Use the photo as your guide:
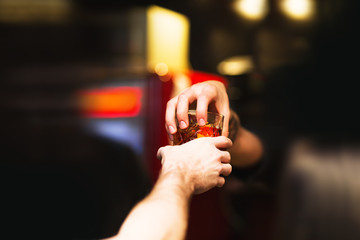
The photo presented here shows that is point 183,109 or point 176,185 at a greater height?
point 183,109

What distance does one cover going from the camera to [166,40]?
2566mm

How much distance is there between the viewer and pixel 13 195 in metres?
2.68

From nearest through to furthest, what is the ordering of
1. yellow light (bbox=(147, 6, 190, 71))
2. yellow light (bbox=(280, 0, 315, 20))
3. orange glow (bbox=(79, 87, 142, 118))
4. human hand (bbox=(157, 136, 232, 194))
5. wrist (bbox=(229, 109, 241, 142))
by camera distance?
human hand (bbox=(157, 136, 232, 194)) < wrist (bbox=(229, 109, 241, 142)) < orange glow (bbox=(79, 87, 142, 118)) < yellow light (bbox=(147, 6, 190, 71)) < yellow light (bbox=(280, 0, 315, 20))

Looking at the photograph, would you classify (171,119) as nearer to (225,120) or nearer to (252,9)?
(225,120)

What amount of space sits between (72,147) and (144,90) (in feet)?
3.44

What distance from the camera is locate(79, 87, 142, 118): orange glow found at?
93.2 inches

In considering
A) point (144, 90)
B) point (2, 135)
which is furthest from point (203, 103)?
point (2, 135)

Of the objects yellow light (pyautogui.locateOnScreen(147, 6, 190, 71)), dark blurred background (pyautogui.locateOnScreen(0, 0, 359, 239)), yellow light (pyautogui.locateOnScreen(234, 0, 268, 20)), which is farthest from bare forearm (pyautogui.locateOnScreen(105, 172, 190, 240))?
yellow light (pyautogui.locateOnScreen(234, 0, 268, 20))

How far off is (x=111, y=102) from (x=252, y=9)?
124cm

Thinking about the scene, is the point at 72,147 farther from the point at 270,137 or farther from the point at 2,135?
the point at 270,137

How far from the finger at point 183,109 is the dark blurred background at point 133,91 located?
4.37 ft

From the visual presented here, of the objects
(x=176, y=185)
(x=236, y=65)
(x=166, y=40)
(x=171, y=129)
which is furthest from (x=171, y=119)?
(x=236, y=65)

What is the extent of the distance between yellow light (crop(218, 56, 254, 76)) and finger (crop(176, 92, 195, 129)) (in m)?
1.98

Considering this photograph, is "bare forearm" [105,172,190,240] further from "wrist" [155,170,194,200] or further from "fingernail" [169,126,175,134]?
"fingernail" [169,126,175,134]
